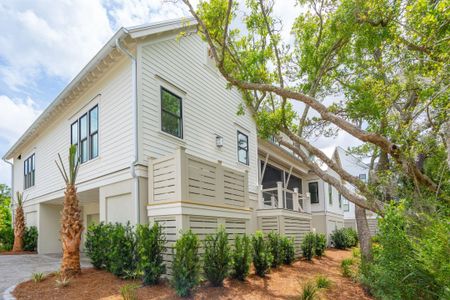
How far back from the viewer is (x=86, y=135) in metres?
11.1

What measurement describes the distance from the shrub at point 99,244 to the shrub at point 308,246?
773cm

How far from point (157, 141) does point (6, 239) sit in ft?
41.0

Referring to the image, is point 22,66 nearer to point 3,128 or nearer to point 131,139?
point 131,139

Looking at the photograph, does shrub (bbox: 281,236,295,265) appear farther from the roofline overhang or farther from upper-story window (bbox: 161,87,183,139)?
the roofline overhang

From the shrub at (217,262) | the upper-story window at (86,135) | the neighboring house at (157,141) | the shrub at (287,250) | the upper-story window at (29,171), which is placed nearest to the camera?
the shrub at (217,262)

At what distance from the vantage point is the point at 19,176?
59.5 feet

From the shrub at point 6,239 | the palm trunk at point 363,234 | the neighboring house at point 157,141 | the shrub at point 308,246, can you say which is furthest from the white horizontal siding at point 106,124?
the shrub at point 308,246

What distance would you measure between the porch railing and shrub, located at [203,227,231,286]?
20.7 ft

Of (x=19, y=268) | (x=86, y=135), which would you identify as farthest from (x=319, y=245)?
(x=19, y=268)

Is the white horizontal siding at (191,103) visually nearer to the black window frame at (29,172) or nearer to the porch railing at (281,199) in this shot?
the porch railing at (281,199)

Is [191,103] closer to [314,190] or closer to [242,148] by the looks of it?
[242,148]

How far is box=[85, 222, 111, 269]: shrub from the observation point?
8359mm

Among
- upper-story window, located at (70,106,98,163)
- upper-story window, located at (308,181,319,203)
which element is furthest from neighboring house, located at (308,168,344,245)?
upper-story window, located at (70,106,98,163)

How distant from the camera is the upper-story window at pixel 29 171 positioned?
16.2m
